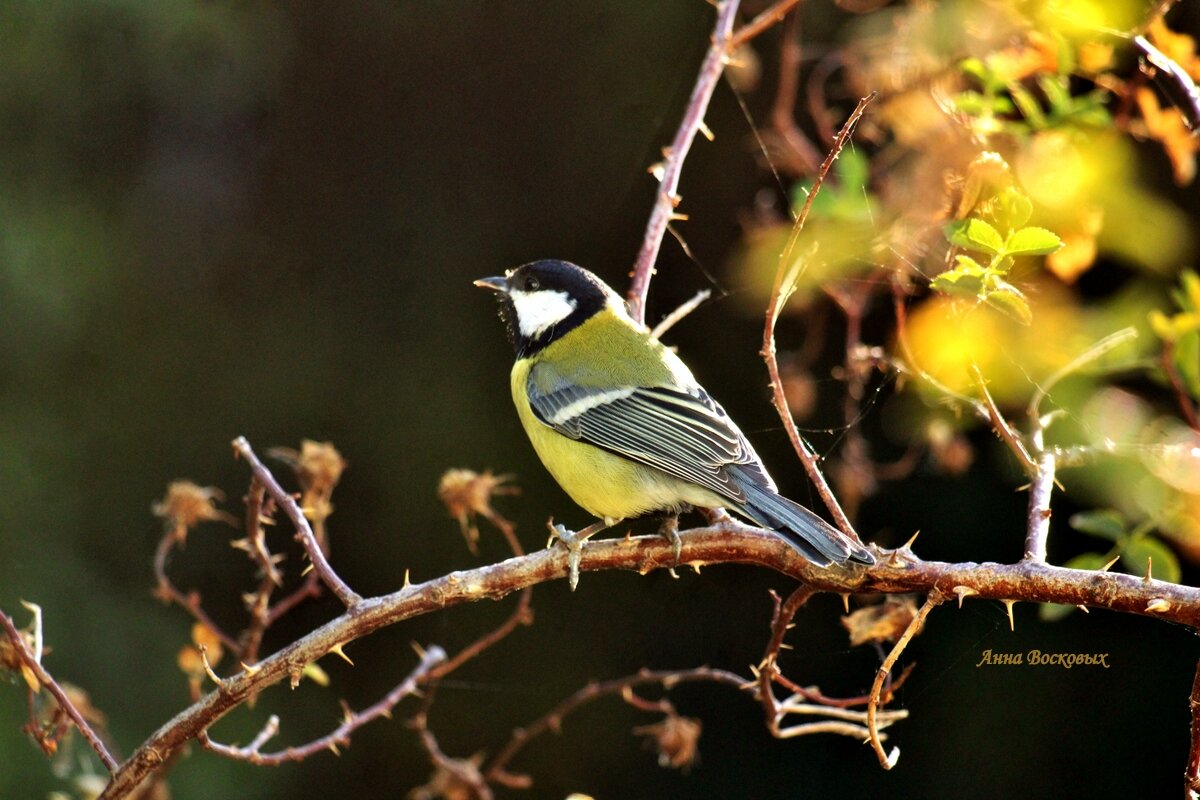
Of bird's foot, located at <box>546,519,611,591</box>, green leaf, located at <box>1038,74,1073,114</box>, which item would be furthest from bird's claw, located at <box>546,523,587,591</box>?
green leaf, located at <box>1038,74,1073,114</box>

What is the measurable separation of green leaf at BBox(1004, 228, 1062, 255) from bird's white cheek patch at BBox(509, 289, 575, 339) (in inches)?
52.2

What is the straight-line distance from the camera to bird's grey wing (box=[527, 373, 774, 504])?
2229mm

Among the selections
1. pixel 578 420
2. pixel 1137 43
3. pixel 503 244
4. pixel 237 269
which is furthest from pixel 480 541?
pixel 1137 43

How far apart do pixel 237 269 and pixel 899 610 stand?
2873 mm

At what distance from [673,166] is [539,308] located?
0.81m

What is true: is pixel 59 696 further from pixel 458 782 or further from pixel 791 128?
pixel 791 128

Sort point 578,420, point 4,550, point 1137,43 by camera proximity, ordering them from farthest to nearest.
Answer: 1. point 4,550
2. point 578,420
3. point 1137,43

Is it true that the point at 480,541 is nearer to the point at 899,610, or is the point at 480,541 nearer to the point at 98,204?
the point at 98,204

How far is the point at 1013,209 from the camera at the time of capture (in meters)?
1.75

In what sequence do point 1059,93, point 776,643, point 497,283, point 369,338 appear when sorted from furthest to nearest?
point 369,338, point 497,283, point 1059,93, point 776,643

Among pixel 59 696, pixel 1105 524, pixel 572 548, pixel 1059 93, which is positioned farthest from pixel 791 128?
pixel 59 696

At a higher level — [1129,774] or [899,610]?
[899,610]

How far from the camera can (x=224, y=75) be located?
150 inches

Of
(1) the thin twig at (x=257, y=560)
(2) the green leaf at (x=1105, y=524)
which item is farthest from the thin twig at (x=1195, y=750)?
(1) the thin twig at (x=257, y=560)
